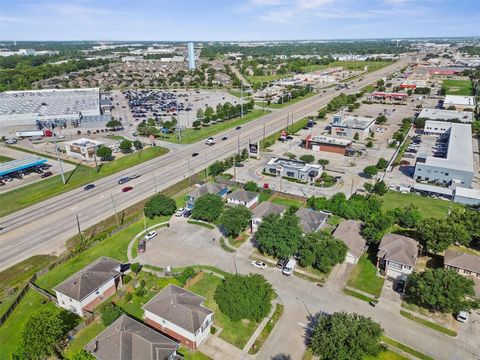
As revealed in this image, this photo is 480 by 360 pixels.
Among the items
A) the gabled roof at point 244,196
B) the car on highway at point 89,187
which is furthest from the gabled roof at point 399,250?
the car on highway at point 89,187

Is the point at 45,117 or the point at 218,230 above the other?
the point at 45,117

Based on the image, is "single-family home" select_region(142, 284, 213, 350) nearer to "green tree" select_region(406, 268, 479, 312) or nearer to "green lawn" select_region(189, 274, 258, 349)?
"green lawn" select_region(189, 274, 258, 349)

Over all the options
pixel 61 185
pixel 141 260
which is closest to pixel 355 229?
pixel 141 260

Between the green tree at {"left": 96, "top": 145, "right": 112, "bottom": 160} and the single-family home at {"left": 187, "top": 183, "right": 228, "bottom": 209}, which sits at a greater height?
the green tree at {"left": 96, "top": 145, "right": 112, "bottom": 160}

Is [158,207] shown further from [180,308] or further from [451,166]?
[451,166]

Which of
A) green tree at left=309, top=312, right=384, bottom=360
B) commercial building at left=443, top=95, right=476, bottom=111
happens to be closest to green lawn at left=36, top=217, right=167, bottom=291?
green tree at left=309, top=312, right=384, bottom=360

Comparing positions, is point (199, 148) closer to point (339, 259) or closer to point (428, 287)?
point (339, 259)
